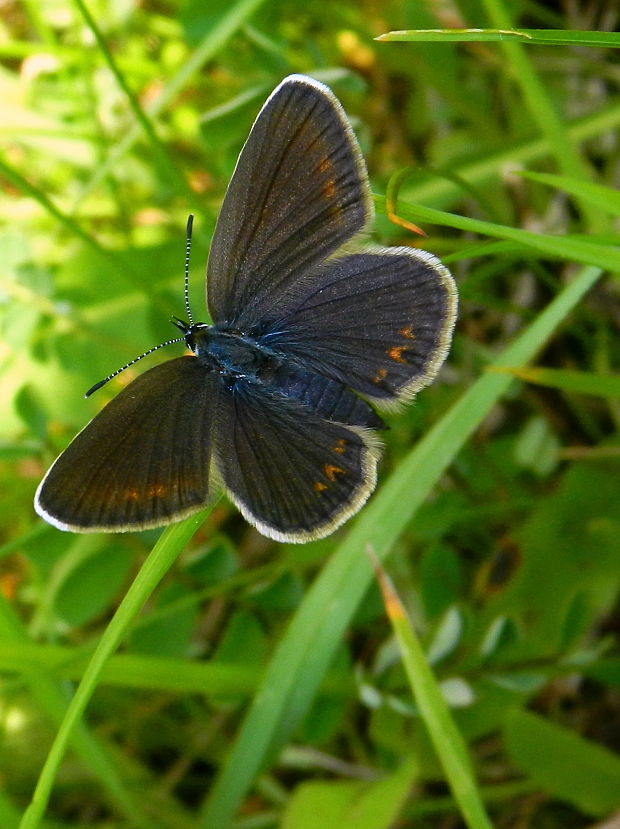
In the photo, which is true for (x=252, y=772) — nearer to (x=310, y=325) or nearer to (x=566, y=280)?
(x=310, y=325)

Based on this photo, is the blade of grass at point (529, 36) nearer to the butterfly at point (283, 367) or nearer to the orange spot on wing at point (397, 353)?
the butterfly at point (283, 367)

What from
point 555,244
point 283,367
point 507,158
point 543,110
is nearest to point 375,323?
point 283,367

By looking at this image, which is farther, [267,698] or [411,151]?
[411,151]

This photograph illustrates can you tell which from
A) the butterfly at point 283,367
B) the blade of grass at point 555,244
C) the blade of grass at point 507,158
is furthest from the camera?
the blade of grass at point 507,158

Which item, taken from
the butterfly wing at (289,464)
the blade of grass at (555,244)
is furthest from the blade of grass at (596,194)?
the butterfly wing at (289,464)

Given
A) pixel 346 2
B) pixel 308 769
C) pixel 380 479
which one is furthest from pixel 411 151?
pixel 308 769

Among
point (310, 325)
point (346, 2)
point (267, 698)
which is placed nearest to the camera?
point (267, 698)

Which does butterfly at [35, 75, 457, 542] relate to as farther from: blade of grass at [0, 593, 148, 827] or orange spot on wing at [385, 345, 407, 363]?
blade of grass at [0, 593, 148, 827]

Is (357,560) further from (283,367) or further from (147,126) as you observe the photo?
(147,126)

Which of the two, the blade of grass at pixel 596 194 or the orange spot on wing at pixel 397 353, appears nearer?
the blade of grass at pixel 596 194
